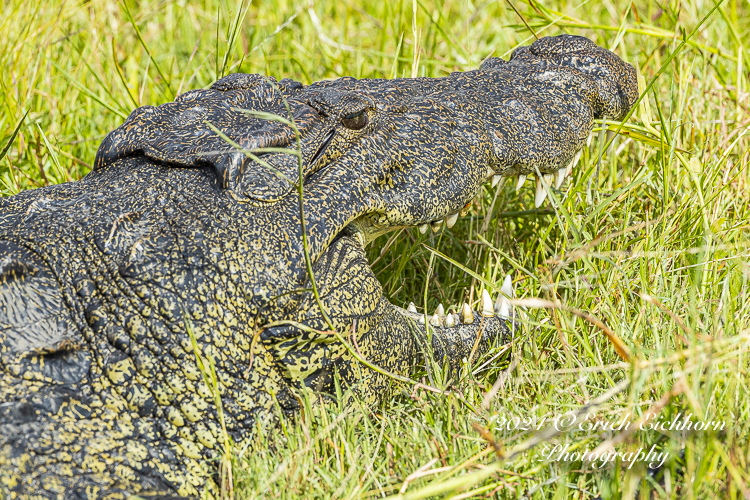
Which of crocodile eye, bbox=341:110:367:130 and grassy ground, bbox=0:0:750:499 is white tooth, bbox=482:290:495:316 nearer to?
grassy ground, bbox=0:0:750:499

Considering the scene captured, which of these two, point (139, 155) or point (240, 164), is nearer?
point (240, 164)

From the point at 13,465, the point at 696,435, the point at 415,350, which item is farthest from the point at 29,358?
the point at 696,435

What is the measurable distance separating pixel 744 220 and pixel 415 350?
1.69 metres

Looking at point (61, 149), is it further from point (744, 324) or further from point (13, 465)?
point (744, 324)

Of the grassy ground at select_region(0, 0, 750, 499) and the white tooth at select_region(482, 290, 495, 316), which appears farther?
the white tooth at select_region(482, 290, 495, 316)

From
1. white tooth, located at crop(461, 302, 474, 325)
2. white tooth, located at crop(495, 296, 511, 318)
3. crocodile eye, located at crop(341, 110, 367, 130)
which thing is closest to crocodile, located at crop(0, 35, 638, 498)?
crocodile eye, located at crop(341, 110, 367, 130)

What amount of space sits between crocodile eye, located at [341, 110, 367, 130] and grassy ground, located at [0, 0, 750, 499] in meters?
0.70

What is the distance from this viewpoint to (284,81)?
2.84 m

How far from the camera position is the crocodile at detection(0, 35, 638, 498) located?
2049 millimetres

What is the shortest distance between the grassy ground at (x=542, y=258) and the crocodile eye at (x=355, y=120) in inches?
27.4

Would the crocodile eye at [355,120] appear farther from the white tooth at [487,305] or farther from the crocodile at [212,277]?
the white tooth at [487,305]

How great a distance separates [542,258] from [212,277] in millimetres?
1774

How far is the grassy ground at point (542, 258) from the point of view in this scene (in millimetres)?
2014

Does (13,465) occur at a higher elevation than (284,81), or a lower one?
lower
